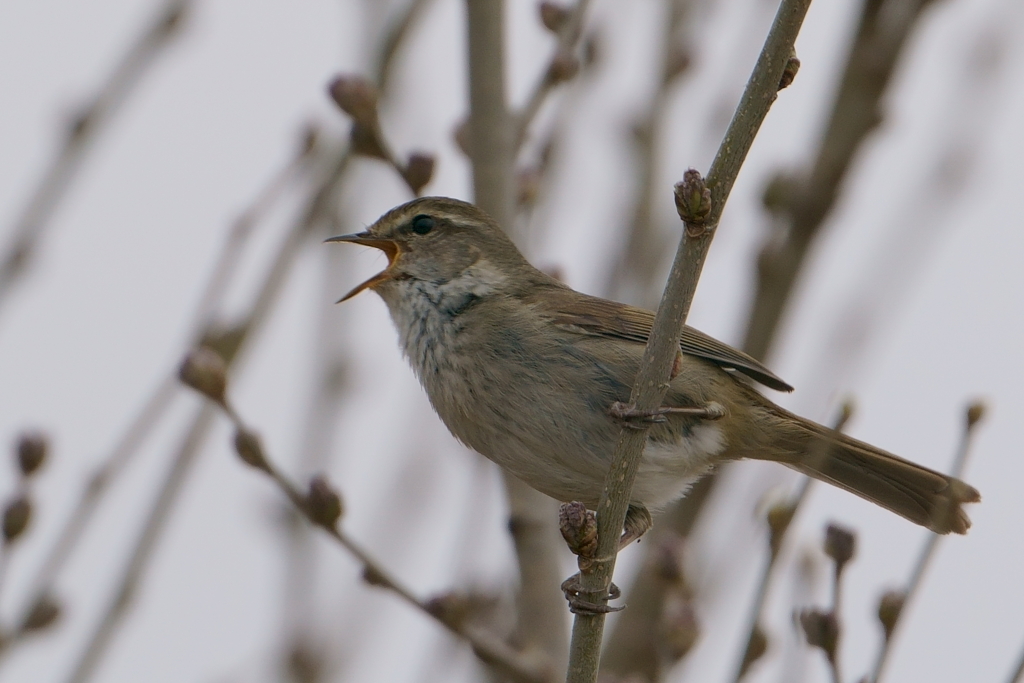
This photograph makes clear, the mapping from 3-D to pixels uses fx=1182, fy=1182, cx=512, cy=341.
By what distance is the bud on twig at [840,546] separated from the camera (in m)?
2.94

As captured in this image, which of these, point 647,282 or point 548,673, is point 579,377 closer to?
point 548,673

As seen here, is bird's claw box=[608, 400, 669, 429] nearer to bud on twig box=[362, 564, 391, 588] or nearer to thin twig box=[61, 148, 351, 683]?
bud on twig box=[362, 564, 391, 588]

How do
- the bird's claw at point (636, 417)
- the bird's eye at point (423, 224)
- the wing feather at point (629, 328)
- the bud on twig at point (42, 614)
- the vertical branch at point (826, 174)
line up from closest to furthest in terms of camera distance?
the bird's claw at point (636, 417) → the bud on twig at point (42, 614) → the wing feather at point (629, 328) → the bird's eye at point (423, 224) → the vertical branch at point (826, 174)

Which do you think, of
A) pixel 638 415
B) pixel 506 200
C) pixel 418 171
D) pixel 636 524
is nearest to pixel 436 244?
pixel 506 200

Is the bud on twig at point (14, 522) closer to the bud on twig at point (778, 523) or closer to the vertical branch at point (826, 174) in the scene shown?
the bud on twig at point (778, 523)

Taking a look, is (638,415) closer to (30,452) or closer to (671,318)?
(671,318)

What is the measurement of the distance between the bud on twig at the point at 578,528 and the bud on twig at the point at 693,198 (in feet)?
2.37

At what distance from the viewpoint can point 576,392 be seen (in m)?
3.64

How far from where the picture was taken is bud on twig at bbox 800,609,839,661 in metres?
2.86

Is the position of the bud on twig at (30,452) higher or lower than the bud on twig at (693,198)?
lower

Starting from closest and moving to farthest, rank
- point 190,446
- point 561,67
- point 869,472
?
point 190,446 < point 561,67 < point 869,472

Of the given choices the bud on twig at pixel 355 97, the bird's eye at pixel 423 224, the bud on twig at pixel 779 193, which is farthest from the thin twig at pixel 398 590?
the bud on twig at pixel 779 193

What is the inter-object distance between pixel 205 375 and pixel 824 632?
168 centimetres

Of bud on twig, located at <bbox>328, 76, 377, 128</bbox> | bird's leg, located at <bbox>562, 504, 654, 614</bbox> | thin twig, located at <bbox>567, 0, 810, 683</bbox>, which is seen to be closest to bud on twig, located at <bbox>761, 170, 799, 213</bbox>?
bird's leg, located at <bbox>562, 504, 654, 614</bbox>
